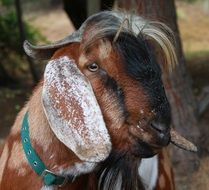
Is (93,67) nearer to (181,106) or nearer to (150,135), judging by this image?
(150,135)

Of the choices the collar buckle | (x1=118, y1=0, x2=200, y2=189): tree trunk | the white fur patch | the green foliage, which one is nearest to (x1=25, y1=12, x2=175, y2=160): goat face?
the collar buckle

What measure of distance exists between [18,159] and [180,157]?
327 centimetres

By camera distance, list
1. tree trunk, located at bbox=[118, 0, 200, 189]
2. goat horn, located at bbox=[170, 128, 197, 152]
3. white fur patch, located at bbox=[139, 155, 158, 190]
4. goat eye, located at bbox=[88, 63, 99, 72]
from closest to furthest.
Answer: goat eye, located at bbox=[88, 63, 99, 72] → goat horn, located at bbox=[170, 128, 197, 152] → white fur patch, located at bbox=[139, 155, 158, 190] → tree trunk, located at bbox=[118, 0, 200, 189]

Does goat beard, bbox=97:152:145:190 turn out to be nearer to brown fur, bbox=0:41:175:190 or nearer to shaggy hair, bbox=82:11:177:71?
brown fur, bbox=0:41:175:190

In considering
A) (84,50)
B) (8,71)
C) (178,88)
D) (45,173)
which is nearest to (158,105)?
(84,50)

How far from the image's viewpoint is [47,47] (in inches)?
126

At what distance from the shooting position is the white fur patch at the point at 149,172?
3711mm

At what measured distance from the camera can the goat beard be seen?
2.94 m

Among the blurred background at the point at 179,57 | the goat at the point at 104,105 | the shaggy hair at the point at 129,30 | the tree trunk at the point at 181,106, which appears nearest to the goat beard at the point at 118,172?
the goat at the point at 104,105

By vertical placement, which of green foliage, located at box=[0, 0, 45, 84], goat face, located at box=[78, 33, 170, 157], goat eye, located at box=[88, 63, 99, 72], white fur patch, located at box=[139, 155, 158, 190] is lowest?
green foliage, located at box=[0, 0, 45, 84]

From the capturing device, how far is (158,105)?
285 centimetres

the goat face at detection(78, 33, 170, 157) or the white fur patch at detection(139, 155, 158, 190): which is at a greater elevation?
the goat face at detection(78, 33, 170, 157)

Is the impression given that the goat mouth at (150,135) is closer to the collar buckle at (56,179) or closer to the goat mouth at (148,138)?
the goat mouth at (148,138)

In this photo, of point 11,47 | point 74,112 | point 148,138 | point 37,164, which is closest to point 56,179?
point 37,164
